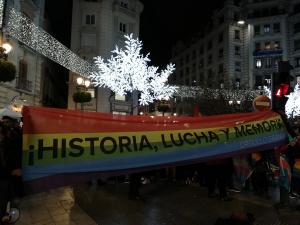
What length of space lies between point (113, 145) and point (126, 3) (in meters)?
42.1

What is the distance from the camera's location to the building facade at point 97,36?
133 feet

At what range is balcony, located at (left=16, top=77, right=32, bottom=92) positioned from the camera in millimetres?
24656

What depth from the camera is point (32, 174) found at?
4.42 m

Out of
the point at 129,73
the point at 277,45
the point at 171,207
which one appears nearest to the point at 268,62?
the point at 277,45

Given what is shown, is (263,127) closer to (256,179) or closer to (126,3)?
(256,179)

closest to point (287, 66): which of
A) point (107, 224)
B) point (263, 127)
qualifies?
point (263, 127)

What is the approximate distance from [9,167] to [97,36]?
122 feet

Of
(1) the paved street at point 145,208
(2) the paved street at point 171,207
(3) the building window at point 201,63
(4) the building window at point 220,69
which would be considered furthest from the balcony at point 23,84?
(3) the building window at point 201,63

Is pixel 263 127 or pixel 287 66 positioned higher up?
pixel 287 66

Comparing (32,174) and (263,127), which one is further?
(263,127)

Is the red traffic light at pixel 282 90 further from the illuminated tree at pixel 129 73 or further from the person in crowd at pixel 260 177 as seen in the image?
the illuminated tree at pixel 129 73

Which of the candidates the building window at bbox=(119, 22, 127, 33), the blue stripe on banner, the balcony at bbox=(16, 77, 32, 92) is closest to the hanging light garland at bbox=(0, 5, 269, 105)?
the balcony at bbox=(16, 77, 32, 92)

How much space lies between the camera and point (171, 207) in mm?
8789

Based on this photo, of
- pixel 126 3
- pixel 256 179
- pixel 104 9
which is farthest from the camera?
pixel 126 3
